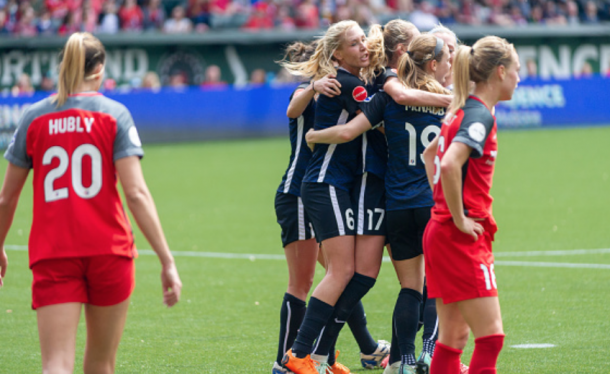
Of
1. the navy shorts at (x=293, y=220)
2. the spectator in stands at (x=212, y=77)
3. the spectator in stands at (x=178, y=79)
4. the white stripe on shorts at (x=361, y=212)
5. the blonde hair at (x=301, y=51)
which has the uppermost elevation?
the blonde hair at (x=301, y=51)

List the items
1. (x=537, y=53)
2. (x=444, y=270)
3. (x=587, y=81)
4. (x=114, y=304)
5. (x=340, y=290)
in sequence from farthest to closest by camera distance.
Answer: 1. (x=537, y=53)
2. (x=587, y=81)
3. (x=340, y=290)
4. (x=444, y=270)
5. (x=114, y=304)

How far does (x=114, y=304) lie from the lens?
389 cm

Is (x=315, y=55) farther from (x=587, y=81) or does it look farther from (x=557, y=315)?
(x=587, y=81)

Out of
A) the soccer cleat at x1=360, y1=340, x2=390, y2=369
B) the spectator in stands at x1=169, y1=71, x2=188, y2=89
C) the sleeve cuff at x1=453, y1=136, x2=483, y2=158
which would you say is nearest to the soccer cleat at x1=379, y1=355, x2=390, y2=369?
the soccer cleat at x1=360, y1=340, x2=390, y2=369

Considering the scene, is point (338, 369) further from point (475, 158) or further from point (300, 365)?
point (475, 158)

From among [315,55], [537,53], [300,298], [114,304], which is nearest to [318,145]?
[315,55]

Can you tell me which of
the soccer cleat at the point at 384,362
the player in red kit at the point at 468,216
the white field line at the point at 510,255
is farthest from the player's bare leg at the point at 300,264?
the white field line at the point at 510,255

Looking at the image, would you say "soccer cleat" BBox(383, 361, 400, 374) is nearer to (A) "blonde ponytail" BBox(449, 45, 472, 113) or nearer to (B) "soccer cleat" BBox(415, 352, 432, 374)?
(B) "soccer cleat" BBox(415, 352, 432, 374)

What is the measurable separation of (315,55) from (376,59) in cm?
A: 38

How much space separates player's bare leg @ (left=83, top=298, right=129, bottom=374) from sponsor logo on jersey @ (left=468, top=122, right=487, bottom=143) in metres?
1.70

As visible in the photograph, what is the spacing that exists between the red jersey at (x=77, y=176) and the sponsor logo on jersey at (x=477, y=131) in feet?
4.84

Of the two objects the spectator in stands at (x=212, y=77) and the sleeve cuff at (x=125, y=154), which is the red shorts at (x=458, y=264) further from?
the spectator in stands at (x=212, y=77)

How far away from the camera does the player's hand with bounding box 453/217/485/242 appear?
13.4ft

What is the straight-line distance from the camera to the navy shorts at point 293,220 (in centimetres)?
552
